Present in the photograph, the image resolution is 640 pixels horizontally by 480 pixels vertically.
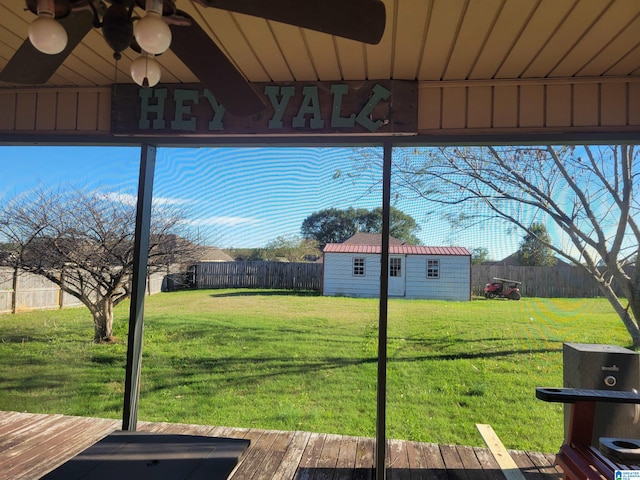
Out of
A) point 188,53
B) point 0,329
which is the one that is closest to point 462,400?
point 188,53

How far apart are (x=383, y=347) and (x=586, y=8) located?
1.85 metres

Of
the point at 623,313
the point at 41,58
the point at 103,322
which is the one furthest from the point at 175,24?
the point at 623,313

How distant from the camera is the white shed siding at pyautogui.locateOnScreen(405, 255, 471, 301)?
2490 millimetres

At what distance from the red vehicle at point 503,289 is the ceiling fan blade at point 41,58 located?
7.85 ft

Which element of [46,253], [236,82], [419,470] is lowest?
[419,470]

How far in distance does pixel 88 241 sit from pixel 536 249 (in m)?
3.03

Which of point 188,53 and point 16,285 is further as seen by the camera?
point 16,285

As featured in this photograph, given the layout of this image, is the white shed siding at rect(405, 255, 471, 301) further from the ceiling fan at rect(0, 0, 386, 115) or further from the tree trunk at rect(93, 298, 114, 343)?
the tree trunk at rect(93, 298, 114, 343)

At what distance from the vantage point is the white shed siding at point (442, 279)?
249 cm

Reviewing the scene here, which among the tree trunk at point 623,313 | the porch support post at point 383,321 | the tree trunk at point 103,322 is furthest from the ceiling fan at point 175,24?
the tree trunk at point 623,313

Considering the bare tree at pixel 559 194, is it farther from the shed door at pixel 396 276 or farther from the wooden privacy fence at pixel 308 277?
the shed door at pixel 396 276

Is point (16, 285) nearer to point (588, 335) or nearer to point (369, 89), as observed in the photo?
point (369, 89)

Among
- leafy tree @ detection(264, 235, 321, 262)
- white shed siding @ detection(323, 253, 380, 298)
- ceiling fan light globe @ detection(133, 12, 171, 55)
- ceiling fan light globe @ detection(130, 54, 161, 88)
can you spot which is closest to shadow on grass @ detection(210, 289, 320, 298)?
white shed siding @ detection(323, 253, 380, 298)

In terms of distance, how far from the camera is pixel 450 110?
2260 millimetres
